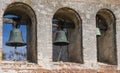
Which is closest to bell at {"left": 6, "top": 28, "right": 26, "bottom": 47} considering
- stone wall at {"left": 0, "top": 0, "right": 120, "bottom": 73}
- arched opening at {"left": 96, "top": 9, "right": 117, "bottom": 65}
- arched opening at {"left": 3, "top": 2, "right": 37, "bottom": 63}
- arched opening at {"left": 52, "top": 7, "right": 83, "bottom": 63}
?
arched opening at {"left": 3, "top": 2, "right": 37, "bottom": 63}

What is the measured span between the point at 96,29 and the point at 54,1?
1.61 metres

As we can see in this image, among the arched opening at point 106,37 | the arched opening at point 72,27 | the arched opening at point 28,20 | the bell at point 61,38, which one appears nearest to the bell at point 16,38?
the arched opening at point 28,20

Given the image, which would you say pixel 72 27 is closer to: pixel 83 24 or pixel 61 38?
pixel 83 24

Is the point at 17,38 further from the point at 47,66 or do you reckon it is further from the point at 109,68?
the point at 109,68

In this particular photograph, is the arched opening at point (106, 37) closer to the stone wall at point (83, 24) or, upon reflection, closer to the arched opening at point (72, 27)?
the stone wall at point (83, 24)

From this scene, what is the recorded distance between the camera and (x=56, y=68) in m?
14.5

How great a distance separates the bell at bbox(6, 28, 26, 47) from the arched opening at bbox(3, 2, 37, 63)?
239mm

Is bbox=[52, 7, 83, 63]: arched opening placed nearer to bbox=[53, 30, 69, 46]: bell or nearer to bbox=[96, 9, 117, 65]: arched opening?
bbox=[53, 30, 69, 46]: bell

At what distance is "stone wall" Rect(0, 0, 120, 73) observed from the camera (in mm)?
14344

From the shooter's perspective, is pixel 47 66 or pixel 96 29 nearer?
pixel 47 66

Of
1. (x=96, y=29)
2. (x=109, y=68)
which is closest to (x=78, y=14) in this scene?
(x=96, y=29)

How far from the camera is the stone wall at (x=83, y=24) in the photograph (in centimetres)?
1434

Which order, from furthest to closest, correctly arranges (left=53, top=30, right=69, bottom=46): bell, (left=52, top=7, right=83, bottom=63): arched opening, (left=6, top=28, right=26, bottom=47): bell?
1. (left=52, top=7, right=83, bottom=63): arched opening
2. (left=53, top=30, right=69, bottom=46): bell
3. (left=6, top=28, right=26, bottom=47): bell

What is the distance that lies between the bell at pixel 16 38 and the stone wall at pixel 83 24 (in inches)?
18.8
